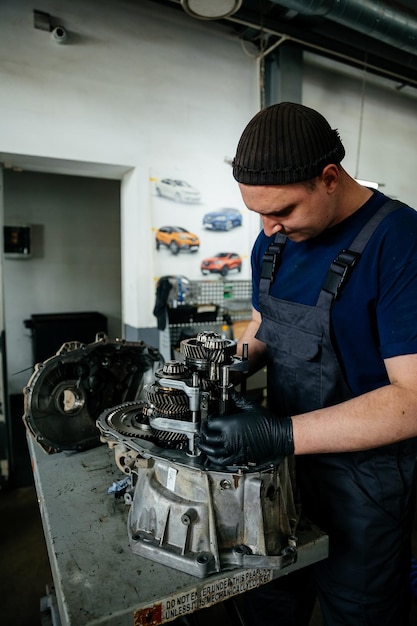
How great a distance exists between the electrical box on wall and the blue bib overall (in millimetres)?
4350

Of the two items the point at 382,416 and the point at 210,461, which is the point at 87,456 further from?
the point at 382,416

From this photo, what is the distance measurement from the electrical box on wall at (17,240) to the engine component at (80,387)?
12.3 feet

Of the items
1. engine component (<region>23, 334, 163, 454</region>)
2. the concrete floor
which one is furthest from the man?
engine component (<region>23, 334, 163, 454</region>)

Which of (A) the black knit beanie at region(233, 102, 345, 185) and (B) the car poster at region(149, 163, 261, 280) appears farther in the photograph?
(B) the car poster at region(149, 163, 261, 280)

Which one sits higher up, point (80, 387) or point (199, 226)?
point (199, 226)

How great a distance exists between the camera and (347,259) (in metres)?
1.05

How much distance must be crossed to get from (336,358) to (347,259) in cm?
26

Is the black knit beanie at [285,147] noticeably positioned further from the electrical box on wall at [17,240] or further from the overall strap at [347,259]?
the electrical box on wall at [17,240]

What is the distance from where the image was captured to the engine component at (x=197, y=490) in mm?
888

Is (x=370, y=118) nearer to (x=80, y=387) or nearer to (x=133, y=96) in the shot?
(x=133, y=96)

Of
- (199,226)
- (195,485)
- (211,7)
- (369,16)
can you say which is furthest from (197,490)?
(369,16)

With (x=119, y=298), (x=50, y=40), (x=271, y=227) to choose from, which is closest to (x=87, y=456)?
(x=271, y=227)

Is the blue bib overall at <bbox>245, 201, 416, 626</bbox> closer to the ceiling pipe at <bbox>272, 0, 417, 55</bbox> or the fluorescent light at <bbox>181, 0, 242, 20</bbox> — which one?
the fluorescent light at <bbox>181, 0, 242, 20</bbox>

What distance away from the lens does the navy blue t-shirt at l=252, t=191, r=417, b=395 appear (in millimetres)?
959
